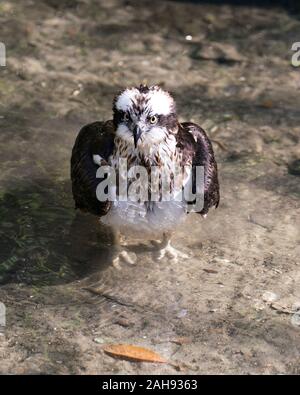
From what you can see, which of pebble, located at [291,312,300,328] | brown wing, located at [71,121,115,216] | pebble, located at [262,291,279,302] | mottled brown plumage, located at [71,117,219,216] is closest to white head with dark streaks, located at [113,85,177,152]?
mottled brown plumage, located at [71,117,219,216]

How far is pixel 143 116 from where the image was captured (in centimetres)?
664

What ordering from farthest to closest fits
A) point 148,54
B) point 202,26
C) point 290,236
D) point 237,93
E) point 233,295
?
1. point 202,26
2. point 148,54
3. point 237,93
4. point 290,236
5. point 233,295

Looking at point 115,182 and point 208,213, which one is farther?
point 208,213

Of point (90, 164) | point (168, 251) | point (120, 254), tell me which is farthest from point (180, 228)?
point (90, 164)

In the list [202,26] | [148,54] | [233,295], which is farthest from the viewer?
[202,26]

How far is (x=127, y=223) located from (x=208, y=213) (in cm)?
122

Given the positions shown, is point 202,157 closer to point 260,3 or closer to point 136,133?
point 136,133

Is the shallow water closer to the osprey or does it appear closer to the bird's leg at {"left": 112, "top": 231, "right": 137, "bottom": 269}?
the bird's leg at {"left": 112, "top": 231, "right": 137, "bottom": 269}

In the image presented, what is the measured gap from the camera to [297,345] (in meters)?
6.02

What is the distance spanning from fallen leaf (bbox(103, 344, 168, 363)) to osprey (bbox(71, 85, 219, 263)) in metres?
1.19

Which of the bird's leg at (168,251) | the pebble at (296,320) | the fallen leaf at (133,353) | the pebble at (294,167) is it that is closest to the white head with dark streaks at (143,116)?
the bird's leg at (168,251)

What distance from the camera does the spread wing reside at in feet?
22.9
